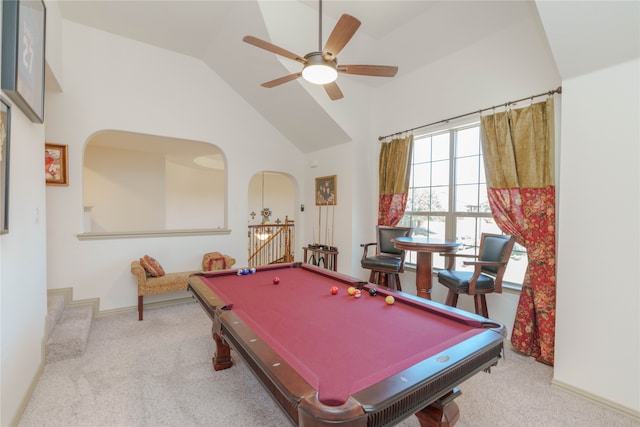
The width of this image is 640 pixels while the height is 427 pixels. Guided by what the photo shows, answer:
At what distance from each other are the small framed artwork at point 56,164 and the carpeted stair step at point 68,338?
1538 millimetres

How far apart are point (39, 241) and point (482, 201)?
14.1ft

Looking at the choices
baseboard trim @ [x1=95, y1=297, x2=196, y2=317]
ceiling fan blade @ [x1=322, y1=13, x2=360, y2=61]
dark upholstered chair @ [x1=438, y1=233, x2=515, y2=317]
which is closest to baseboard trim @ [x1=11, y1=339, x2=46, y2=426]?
baseboard trim @ [x1=95, y1=297, x2=196, y2=317]

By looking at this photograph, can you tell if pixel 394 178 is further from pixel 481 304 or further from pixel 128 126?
pixel 128 126

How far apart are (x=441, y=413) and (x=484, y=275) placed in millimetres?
1898

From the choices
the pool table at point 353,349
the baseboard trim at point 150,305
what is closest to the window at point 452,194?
the pool table at point 353,349

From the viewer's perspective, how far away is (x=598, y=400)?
203 cm

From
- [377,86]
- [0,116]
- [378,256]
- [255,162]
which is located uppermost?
[377,86]

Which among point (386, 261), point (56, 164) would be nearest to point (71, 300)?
point (56, 164)

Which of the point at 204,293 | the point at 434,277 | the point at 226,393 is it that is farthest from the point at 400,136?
the point at 226,393

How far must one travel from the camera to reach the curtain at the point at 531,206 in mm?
2609

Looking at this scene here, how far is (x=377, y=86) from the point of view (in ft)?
15.0

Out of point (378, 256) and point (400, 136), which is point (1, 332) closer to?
point (378, 256)

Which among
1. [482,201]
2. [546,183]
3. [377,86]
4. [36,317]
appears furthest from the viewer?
[377,86]

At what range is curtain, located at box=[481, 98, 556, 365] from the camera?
2.61 meters
